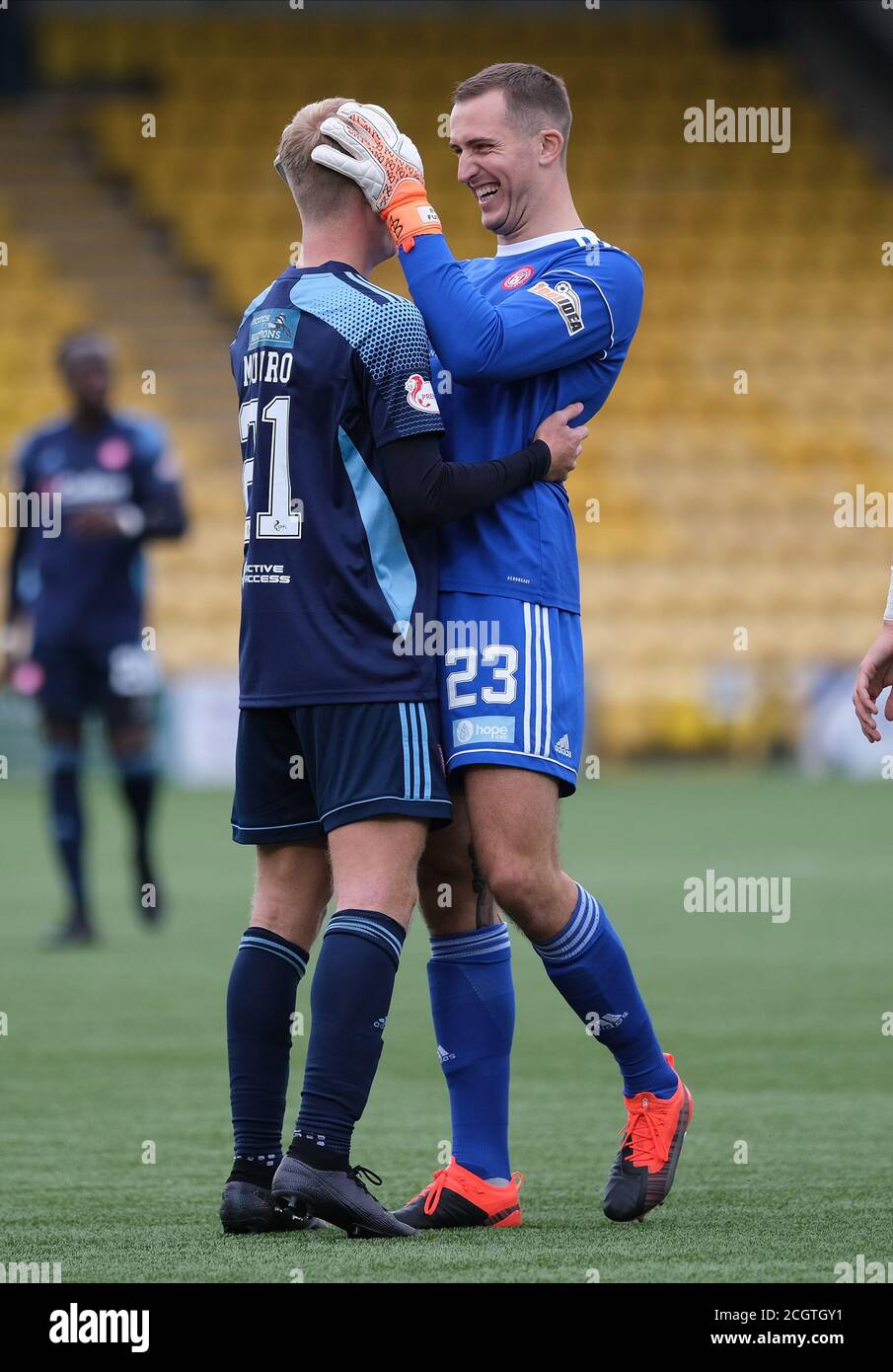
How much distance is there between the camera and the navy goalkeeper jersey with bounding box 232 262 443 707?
3658mm

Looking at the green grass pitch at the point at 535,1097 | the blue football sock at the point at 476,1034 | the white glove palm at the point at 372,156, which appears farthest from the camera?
the blue football sock at the point at 476,1034

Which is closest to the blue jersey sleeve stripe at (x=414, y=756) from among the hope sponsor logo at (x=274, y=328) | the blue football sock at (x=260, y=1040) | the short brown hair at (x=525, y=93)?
the blue football sock at (x=260, y=1040)

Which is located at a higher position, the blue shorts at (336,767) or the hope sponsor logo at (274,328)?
the hope sponsor logo at (274,328)

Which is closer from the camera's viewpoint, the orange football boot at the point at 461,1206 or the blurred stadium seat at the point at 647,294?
the orange football boot at the point at 461,1206

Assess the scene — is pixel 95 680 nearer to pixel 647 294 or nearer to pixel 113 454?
pixel 113 454

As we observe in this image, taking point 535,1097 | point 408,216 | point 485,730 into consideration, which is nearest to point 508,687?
point 485,730

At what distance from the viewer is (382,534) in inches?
146

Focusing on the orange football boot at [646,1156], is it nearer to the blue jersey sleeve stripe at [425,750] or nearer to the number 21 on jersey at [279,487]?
the blue jersey sleeve stripe at [425,750]

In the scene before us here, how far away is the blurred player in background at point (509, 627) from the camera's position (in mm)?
3734

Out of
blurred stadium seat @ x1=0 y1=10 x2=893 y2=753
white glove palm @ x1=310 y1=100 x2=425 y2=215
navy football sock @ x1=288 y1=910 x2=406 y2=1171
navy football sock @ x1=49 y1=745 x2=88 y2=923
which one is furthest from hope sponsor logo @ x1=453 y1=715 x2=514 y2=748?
blurred stadium seat @ x1=0 y1=10 x2=893 y2=753

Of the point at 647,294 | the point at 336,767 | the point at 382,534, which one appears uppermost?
the point at 647,294

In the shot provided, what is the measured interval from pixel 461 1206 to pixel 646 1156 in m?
0.35

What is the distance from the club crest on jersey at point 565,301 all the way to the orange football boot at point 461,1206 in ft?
4.97
